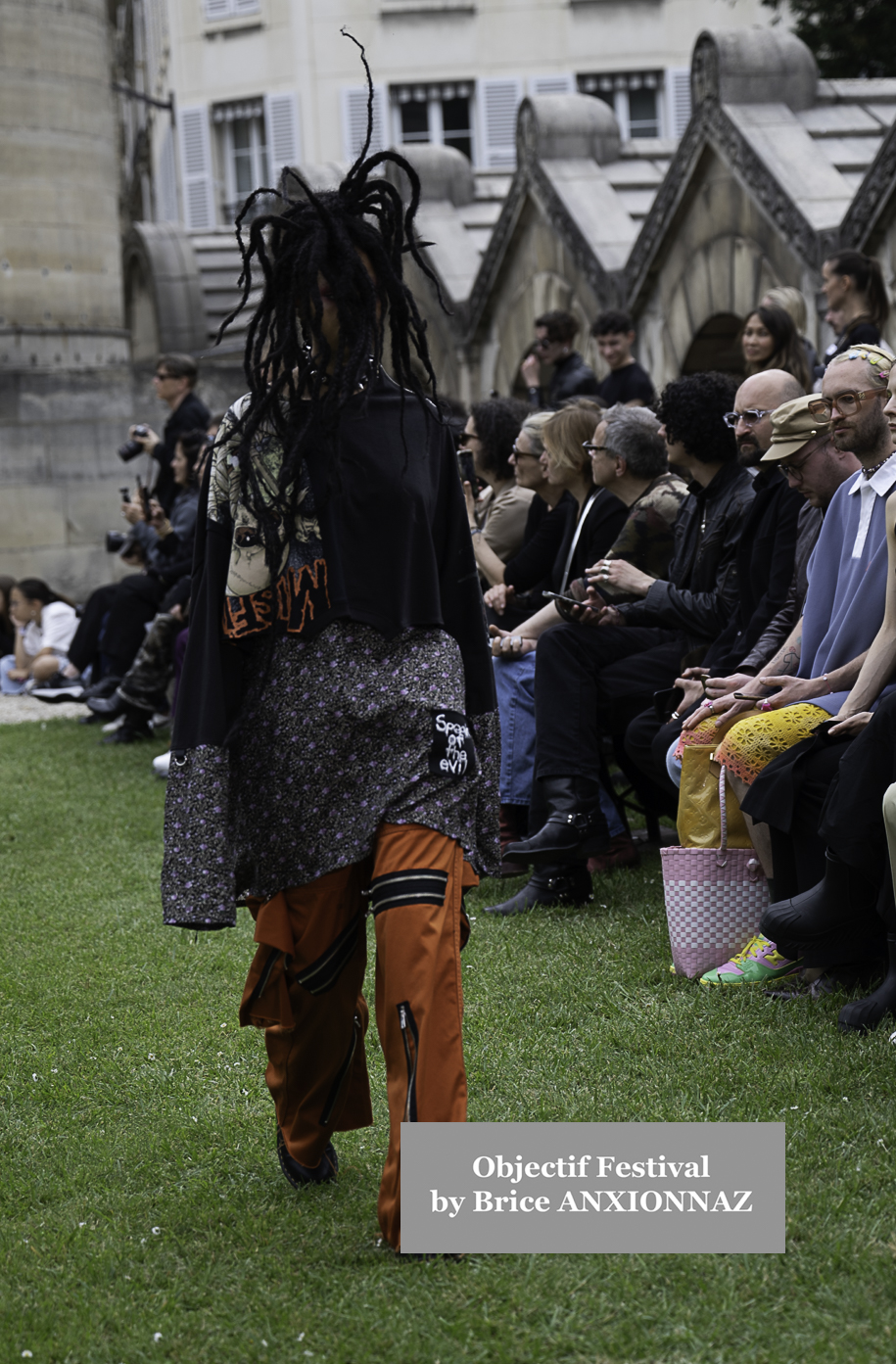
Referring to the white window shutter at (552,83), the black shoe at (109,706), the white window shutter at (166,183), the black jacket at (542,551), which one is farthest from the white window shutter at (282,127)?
the black jacket at (542,551)

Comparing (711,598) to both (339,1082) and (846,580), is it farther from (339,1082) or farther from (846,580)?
(339,1082)

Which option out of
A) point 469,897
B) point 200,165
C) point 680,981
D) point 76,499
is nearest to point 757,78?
point 469,897

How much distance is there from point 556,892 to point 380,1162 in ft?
7.92

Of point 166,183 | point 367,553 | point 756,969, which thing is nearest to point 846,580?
point 756,969

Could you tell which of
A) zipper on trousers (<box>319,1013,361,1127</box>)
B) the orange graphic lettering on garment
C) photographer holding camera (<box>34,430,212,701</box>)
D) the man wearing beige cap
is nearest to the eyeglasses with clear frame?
the man wearing beige cap

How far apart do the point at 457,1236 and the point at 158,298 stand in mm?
20812

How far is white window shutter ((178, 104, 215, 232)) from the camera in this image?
32625 millimetres

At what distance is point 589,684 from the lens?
6285mm

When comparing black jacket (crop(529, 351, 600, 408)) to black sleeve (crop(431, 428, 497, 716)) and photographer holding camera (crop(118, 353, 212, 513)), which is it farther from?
black sleeve (crop(431, 428, 497, 716))

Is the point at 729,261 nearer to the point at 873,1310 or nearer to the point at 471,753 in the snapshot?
the point at 471,753

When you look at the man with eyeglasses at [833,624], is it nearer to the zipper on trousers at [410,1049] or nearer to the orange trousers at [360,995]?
the orange trousers at [360,995]

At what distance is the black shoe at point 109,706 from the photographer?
10875 millimetres

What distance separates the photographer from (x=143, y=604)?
39.0ft

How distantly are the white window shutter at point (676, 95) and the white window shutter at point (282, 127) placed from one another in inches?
277
